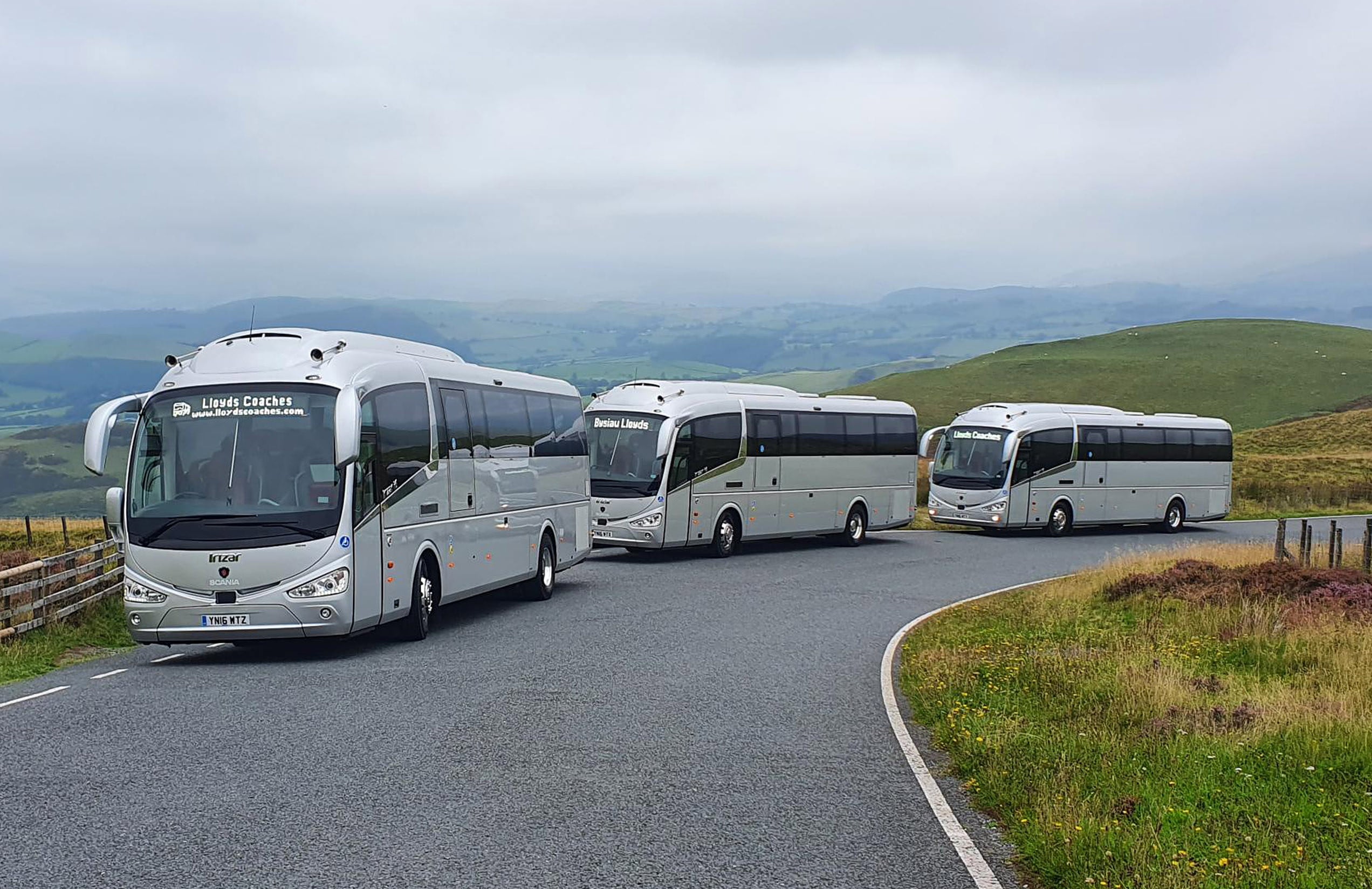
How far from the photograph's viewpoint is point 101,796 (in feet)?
25.6

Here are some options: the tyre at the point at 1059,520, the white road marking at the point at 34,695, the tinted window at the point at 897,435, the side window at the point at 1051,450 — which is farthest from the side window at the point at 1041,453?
the white road marking at the point at 34,695

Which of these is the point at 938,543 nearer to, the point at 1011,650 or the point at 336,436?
the point at 1011,650

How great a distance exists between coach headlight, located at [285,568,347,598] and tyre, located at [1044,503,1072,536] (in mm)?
28938

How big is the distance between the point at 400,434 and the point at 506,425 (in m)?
3.57

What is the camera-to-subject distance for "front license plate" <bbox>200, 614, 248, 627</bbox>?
13.6m

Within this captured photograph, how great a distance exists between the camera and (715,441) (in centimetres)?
2847

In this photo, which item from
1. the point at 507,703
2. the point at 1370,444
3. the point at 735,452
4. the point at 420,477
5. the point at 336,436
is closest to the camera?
the point at 507,703

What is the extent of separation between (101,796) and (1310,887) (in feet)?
20.5

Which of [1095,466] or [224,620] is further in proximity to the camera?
[1095,466]

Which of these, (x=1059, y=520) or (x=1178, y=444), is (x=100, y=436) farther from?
(x=1178, y=444)

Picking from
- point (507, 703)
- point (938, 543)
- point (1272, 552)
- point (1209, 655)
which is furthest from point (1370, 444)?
point (507, 703)

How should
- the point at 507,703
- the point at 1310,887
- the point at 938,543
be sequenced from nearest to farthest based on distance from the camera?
the point at 1310,887 → the point at 507,703 → the point at 938,543

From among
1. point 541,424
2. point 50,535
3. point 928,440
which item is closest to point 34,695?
point 541,424

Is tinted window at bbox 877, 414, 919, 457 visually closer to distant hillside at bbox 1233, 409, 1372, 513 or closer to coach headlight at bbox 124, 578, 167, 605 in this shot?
coach headlight at bbox 124, 578, 167, 605
